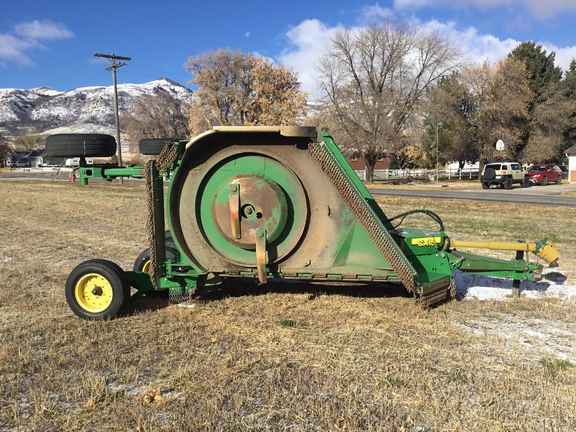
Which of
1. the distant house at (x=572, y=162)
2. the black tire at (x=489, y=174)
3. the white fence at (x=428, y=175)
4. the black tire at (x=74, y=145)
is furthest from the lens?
the white fence at (x=428, y=175)

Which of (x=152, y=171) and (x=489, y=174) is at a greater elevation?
(x=489, y=174)

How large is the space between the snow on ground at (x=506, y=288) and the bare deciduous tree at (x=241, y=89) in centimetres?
4056

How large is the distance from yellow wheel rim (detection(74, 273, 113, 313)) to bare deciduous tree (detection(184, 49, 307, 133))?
41807 millimetres

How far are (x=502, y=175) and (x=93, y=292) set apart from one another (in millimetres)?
30304

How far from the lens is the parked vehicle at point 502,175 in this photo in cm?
3027

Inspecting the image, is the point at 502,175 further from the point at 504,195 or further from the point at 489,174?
the point at 504,195

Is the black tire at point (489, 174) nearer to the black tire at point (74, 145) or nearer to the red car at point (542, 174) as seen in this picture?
the red car at point (542, 174)

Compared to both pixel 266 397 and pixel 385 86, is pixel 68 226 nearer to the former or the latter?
pixel 266 397

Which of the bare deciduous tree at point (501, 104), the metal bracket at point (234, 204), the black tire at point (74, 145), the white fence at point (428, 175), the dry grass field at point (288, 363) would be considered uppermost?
the bare deciduous tree at point (501, 104)

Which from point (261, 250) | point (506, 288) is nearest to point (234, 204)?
point (261, 250)

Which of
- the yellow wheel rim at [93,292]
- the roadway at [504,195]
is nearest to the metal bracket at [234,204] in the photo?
the yellow wheel rim at [93,292]

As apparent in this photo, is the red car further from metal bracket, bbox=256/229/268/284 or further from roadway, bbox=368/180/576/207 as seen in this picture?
metal bracket, bbox=256/229/268/284

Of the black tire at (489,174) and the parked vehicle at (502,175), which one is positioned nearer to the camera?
the parked vehicle at (502,175)

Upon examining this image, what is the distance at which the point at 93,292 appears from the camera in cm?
480
